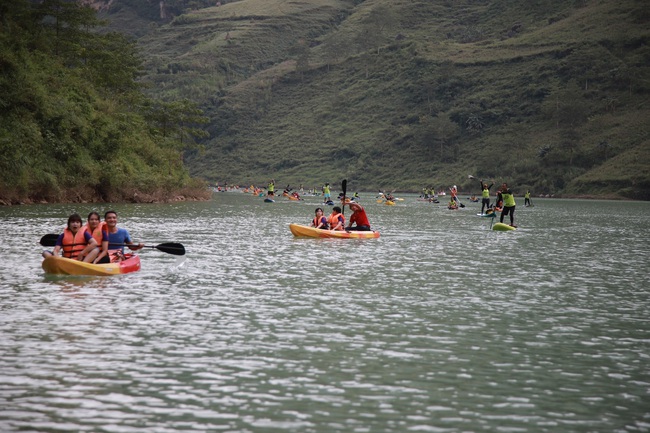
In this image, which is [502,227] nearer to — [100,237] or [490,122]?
[100,237]

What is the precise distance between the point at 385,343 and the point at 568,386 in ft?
11.3

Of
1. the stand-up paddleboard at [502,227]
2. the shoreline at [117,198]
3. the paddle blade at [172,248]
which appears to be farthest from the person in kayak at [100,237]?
the shoreline at [117,198]

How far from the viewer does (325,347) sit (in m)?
13.3

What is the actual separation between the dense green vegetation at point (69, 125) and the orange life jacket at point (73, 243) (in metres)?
35.6

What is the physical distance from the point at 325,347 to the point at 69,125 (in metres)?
58.0

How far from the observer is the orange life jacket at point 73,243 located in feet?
69.9

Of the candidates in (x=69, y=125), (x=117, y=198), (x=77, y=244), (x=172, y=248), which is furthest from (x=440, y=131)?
(x=77, y=244)

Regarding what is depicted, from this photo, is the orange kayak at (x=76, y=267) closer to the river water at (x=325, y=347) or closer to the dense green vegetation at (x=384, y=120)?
the river water at (x=325, y=347)

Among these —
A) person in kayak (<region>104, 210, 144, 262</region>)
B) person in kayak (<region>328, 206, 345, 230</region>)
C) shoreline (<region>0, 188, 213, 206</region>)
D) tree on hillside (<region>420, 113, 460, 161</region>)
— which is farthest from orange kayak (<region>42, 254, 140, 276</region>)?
tree on hillside (<region>420, 113, 460, 161</region>)

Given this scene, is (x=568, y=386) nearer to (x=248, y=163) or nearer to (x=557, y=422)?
(x=557, y=422)

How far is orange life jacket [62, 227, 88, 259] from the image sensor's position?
21.3 m

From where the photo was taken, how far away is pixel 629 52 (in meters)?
163

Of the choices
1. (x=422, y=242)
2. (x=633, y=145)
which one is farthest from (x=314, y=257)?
(x=633, y=145)

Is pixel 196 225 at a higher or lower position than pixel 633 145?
lower
